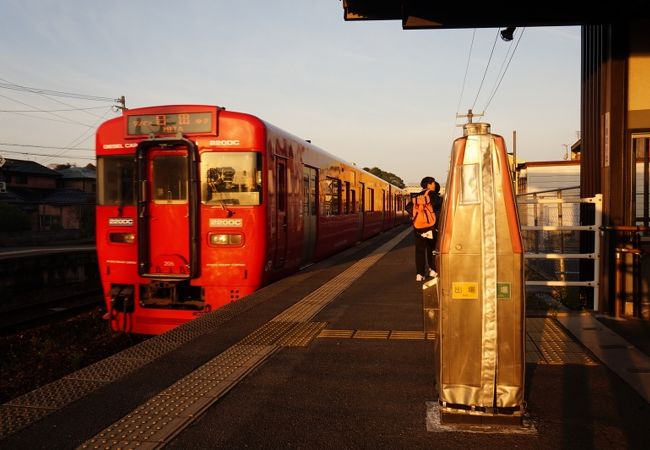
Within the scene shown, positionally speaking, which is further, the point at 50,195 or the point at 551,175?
the point at 50,195

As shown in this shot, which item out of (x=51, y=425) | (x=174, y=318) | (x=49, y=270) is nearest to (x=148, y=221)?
(x=174, y=318)

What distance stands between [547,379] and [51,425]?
3.56 m

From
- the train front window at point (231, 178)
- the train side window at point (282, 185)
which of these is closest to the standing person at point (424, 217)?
the train side window at point (282, 185)

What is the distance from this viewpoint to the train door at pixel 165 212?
7.48 meters

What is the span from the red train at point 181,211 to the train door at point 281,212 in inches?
8.1

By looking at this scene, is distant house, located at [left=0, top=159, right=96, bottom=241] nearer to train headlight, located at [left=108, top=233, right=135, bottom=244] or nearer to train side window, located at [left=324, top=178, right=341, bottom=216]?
train side window, located at [left=324, top=178, right=341, bottom=216]

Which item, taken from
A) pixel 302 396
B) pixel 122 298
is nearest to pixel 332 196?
pixel 122 298

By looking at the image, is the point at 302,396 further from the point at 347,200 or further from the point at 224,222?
the point at 347,200

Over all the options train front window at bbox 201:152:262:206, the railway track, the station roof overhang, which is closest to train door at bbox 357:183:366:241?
the railway track

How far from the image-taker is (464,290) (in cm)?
314

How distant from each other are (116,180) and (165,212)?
0.95 m

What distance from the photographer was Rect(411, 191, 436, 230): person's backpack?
840cm

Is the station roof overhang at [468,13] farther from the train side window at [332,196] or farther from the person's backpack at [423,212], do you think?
the train side window at [332,196]

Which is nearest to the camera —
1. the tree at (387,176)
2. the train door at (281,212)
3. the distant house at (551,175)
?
the train door at (281,212)
